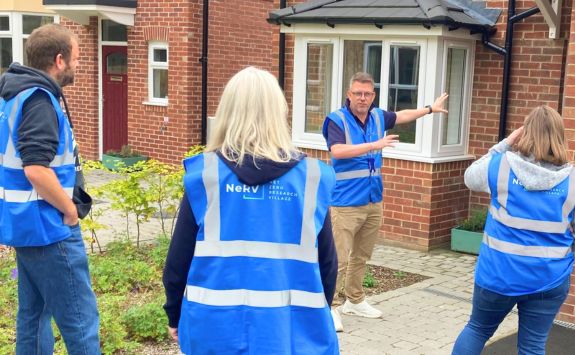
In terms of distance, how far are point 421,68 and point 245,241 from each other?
6.08m

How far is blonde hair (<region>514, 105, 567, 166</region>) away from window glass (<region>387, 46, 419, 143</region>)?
457 centimetres

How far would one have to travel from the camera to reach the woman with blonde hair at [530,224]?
3.77 metres


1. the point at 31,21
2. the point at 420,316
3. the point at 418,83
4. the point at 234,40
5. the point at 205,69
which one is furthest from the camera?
the point at 31,21

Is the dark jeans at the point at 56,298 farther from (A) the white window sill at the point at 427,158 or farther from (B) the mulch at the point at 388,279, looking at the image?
(A) the white window sill at the point at 427,158

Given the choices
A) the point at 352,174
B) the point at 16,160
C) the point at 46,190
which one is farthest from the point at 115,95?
the point at 46,190

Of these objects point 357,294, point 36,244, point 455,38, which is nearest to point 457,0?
point 455,38

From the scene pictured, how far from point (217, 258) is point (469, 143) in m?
6.62

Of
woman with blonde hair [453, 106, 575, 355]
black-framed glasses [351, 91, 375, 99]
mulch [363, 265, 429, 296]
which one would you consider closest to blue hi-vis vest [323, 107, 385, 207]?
Result: black-framed glasses [351, 91, 375, 99]

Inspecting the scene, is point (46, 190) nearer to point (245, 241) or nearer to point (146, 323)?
point (245, 241)

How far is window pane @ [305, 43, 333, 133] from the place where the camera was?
9.21 metres

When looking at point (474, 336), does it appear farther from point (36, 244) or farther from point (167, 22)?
point (167, 22)

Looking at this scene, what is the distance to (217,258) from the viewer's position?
2.52 metres

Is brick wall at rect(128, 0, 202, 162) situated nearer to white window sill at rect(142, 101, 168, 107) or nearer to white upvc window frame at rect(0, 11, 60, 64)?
white window sill at rect(142, 101, 168, 107)

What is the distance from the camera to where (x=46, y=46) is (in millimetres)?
3611
